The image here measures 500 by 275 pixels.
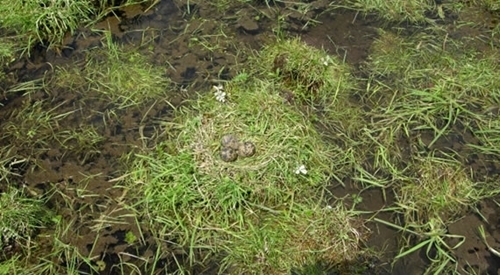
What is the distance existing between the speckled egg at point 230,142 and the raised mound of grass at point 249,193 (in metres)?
0.06

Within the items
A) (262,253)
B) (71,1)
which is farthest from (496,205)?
(71,1)

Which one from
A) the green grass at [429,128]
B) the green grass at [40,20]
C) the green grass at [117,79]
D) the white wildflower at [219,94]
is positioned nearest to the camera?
the green grass at [429,128]

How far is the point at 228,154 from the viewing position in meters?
3.39

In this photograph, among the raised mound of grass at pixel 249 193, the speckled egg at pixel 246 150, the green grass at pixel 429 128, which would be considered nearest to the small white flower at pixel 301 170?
the raised mound of grass at pixel 249 193

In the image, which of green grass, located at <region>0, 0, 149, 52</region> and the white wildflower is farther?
green grass, located at <region>0, 0, 149, 52</region>

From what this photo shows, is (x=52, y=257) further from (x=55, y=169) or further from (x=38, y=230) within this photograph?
(x=55, y=169)

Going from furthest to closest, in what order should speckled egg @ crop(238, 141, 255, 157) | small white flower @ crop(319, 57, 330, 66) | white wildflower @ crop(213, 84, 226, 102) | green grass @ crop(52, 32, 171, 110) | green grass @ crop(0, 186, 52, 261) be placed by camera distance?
small white flower @ crop(319, 57, 330, 66), green grass @ crop(52, 32, 171, 110), white wildflower @ crop(213, 84, 226, 102), speckled egg @ crop(238, 141, 255, 157), green grass @ crop(0, 186, 52, 261)

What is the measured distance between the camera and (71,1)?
14.1ft

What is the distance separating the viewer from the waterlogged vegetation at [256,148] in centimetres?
315

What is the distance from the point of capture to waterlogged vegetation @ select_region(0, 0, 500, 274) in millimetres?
3146

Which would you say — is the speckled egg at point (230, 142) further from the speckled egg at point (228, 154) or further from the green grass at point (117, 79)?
the green grass at point (117, 79)

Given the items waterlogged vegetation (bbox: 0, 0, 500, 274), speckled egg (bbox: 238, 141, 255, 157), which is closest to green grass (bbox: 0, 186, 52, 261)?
waterlogged vegetation (bbox: 0, 0, 500, 274)

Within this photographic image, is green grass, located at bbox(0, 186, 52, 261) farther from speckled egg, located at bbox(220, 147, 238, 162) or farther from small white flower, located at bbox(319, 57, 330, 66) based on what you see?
small white flower, located at bbox(319, 57, 330, 66)

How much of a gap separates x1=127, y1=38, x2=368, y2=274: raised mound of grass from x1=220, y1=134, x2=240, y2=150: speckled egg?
0.06 meters
